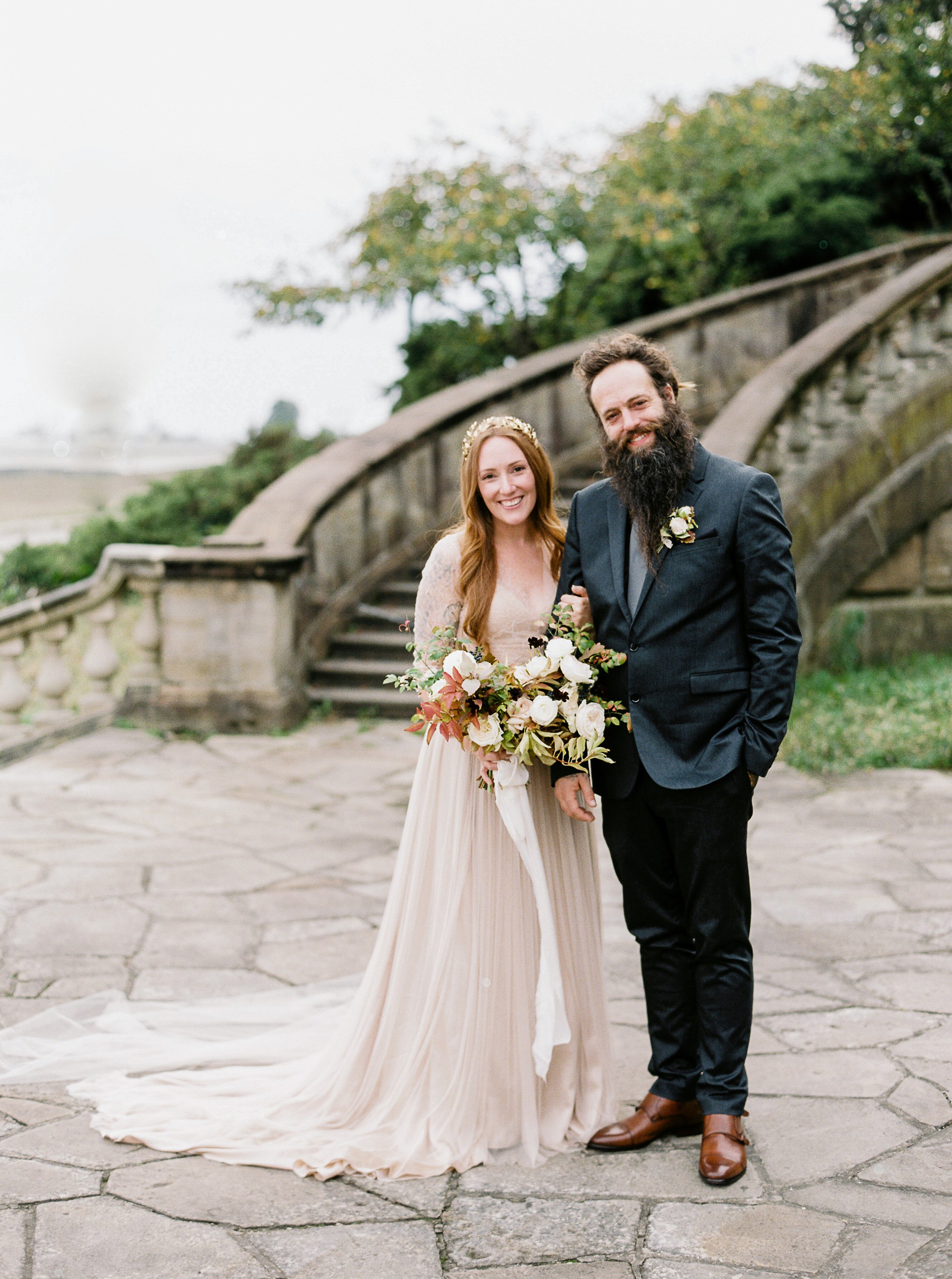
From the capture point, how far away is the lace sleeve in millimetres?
3168

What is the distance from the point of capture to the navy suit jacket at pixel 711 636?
110 inches

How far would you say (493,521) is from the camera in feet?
10.5

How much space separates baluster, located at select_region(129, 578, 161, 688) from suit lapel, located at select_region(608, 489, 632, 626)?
5.38 meters

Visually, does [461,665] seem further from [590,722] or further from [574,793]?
[574,793]

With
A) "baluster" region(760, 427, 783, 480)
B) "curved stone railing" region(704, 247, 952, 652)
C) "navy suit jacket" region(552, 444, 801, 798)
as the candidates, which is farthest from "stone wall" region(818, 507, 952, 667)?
"navy suit jacket" region(552, 444, 801, 798)

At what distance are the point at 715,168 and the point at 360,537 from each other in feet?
23.6

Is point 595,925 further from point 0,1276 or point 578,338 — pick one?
point 578,338

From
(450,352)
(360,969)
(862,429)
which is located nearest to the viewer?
(360,969)

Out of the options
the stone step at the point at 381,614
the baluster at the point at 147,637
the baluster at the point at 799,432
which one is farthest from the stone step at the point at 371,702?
the baluster at the point at 799,432

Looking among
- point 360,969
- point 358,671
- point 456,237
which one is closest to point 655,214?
point 456,237

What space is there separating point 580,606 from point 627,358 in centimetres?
62

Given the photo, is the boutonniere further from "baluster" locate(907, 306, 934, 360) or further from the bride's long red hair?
"baluster" locate(907, 306, 934, 360)

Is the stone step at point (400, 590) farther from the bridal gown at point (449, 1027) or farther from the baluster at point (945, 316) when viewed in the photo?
the bridal gown at point (449, 1027)

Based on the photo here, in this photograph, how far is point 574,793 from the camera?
2.98m
